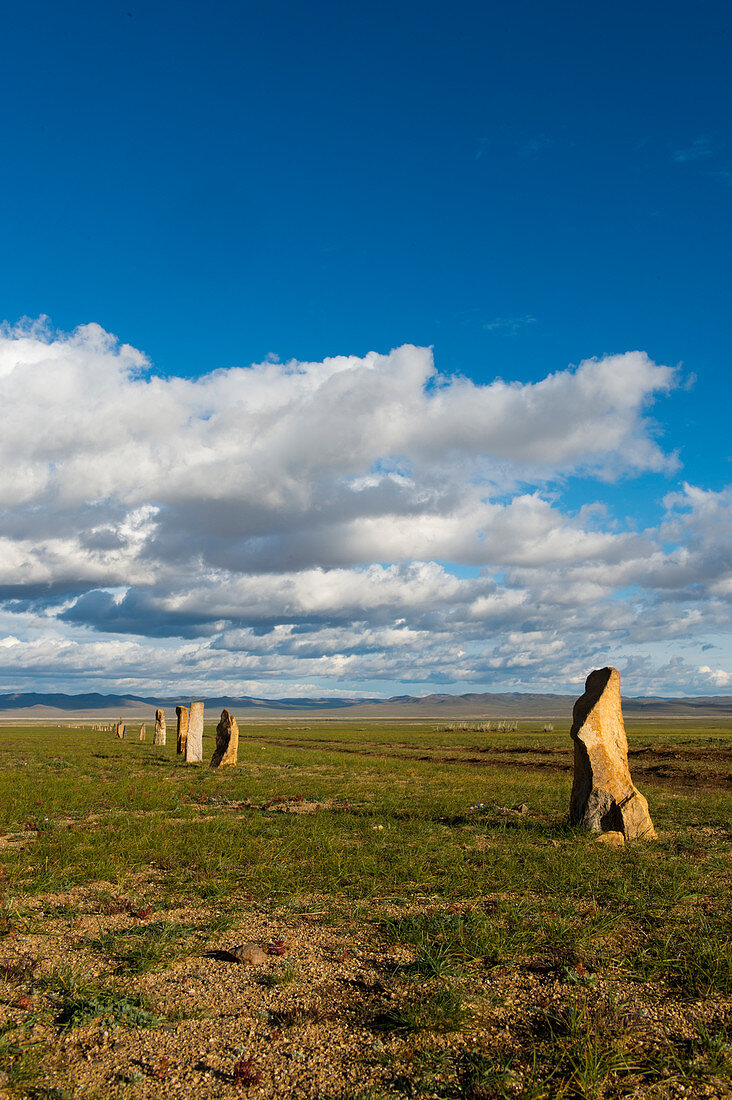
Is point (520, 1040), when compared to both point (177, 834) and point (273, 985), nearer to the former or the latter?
point (273, 985)

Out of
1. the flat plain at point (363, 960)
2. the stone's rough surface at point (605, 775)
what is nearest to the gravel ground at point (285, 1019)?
the flat plain at point (363, 960)

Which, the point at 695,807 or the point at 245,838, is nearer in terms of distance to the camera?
the point at 245,838

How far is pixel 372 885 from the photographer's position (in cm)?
881

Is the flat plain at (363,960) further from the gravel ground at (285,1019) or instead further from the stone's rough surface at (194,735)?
the stone's rough surface at (194,735)

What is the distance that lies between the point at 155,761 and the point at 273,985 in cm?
2540

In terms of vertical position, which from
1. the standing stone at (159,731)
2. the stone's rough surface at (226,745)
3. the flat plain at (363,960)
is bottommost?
the standing stone at (159,731)

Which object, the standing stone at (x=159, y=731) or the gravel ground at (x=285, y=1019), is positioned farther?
the standing stone at (x=159, y=731)

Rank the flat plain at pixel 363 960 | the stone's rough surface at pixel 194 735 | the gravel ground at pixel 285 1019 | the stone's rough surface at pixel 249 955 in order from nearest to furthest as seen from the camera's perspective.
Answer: the gravel ground at pixel 285 1019 < the flat plain at pixel 363 960 < the stone's rough surface at pixel 249 955 < the stone's rough surface at pixel 194 735

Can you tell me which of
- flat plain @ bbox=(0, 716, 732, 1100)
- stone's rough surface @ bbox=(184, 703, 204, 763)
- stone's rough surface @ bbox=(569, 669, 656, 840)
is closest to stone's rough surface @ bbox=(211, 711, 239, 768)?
stone's rough surface @ bbox=(184, 703, 204, 763)

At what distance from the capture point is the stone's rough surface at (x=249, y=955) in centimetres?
631

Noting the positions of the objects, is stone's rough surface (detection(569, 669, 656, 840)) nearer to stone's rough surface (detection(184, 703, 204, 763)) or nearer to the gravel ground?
the gravel ground

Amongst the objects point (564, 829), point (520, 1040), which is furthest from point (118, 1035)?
point (564, 829)

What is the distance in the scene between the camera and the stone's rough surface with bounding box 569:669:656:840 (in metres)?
11.9

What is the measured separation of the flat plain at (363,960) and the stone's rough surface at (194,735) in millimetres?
15673
